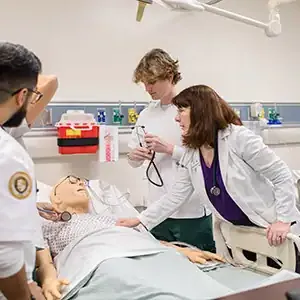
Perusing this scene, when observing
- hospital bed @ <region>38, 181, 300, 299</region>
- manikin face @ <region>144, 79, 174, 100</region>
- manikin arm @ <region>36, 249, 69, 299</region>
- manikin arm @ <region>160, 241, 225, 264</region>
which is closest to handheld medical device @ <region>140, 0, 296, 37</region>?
manikin face @ <region>144, 79, 174, 100</region>

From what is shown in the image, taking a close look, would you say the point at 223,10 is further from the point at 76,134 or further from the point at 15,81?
the point at 15,81

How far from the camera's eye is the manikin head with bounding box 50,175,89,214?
230 centimetres

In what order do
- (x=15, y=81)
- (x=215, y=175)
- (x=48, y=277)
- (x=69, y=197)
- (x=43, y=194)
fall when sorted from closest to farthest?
(x=15, y=81)
(x=48, y=277)
(x=215, y=175)
(x=69, y=197)
(x=43, y=194)

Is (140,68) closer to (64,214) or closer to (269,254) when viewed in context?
(64,214)

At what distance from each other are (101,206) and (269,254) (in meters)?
1.03

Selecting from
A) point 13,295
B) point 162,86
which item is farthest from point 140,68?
point 13,295

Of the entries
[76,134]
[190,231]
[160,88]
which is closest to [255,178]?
[190,231]

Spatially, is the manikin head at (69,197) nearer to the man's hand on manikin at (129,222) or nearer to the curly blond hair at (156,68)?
the man's hand on manikin at (129,222)

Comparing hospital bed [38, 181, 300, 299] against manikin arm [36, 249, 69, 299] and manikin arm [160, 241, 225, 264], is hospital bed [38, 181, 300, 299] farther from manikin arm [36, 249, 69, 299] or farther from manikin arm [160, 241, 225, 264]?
manikin arm [36, 249, 69, 299]

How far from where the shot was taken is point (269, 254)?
78.5 inches

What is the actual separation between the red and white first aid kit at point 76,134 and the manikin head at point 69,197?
0.56 meters

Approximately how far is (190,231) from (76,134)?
0.97 m

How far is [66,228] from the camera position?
2105 millimetres

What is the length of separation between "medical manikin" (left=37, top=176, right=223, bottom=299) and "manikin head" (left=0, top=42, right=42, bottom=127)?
0.76 metres
